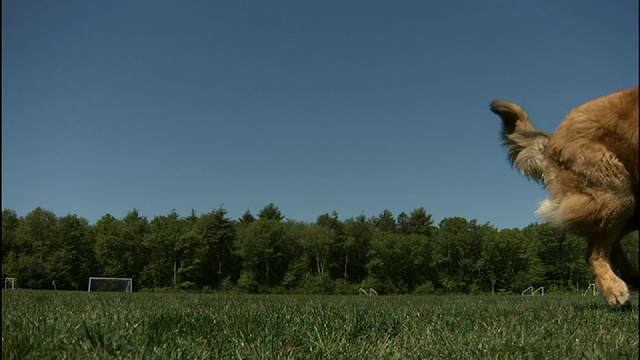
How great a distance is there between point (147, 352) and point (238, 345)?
58cm

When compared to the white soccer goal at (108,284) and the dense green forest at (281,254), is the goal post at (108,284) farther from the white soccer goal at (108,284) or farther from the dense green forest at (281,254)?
the dense green forest at (281,254)

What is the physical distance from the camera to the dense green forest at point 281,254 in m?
5.50

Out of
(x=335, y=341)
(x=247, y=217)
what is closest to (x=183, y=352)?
(x=335, y=341)

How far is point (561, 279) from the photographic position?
1.71 m

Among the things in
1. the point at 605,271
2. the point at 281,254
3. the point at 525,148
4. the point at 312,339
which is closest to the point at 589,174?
the point at 605,271

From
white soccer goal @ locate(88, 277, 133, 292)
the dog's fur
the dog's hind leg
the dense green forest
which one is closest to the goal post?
white soccer goal @ locate(88, 277, 133, 292)

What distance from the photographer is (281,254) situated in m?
74.3

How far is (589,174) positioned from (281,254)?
240 ft

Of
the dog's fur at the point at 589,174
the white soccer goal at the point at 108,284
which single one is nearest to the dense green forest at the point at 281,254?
the dog's fur at the point at 589,174

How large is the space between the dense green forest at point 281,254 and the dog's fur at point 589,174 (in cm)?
31

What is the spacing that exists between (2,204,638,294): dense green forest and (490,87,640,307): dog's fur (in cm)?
31

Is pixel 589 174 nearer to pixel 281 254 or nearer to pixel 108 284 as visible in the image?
pixel 108 284

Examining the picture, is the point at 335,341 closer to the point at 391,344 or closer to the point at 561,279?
the point at 391,344

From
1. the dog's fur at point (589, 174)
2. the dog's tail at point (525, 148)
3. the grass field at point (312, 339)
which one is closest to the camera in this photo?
the dog's fur at point (589, 174)
